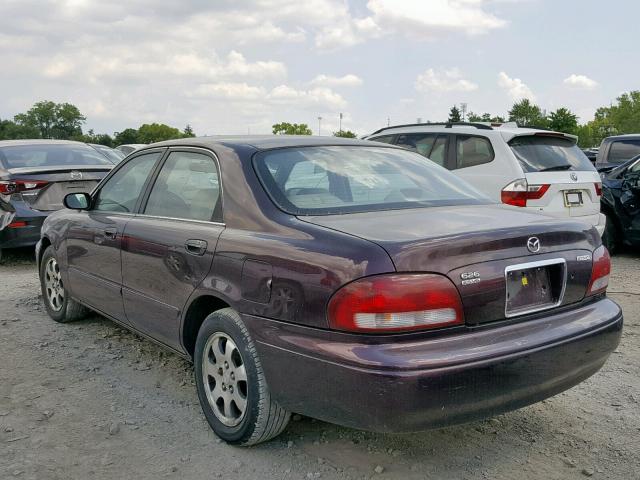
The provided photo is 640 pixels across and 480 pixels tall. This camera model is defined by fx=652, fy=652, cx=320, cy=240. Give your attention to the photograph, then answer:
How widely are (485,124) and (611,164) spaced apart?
463 centimetres

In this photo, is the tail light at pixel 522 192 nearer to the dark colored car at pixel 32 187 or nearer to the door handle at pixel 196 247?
the door handle at pixel 196 247

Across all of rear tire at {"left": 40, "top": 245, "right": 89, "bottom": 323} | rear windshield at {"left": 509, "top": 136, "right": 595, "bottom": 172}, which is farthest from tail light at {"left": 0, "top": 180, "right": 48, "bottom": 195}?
rear windshield at {"left": 509, "top": 136, "right": 595, "bottom": 172}

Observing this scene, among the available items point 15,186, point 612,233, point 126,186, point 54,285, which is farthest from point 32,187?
Answer: point 612,233

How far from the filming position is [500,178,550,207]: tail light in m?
6.91

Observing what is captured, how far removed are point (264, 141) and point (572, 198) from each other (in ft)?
15.0

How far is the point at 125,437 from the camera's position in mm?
3400

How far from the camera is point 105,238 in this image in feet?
14.4

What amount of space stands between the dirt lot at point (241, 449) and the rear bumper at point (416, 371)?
42cm

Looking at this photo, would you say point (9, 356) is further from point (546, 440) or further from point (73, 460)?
point (546, 440)

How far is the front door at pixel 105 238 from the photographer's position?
4.29 m

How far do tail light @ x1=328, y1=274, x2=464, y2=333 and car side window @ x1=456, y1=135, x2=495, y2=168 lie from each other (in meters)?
4.96

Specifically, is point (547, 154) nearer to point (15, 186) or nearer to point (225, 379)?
point (225, 379)

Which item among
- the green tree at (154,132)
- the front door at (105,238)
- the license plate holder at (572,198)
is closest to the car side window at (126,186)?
the front door at (105,238)

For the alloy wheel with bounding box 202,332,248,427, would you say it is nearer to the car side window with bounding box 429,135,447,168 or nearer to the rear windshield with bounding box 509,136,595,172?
the rear windshield with bounding box 509,136,595,172
